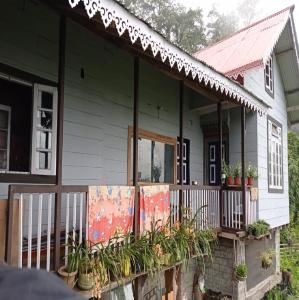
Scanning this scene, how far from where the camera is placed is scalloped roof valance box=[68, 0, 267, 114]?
296 centimetres

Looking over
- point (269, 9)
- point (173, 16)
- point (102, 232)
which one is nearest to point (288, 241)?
point (102, 232)

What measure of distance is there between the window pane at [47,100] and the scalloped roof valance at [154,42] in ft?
6.18

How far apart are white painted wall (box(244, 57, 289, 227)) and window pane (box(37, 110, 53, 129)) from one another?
4807 millimetres

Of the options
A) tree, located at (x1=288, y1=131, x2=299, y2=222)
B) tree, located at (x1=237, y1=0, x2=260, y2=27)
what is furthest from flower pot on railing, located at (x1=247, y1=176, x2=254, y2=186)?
tree, located at (x1=237, y1=0, x2=260, y2=27)

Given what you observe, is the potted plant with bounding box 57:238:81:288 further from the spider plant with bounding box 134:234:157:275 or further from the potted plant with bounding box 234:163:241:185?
the potted plant with bounding box 234:163:241:185

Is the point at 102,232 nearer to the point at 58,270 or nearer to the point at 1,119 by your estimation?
the point at 58,270

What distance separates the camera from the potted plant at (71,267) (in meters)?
3.30

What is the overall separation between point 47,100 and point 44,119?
296mm

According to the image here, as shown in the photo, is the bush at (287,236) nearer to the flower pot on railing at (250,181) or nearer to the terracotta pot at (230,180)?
the flower pot on railing at (250,181)

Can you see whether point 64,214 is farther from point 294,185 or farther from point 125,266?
point 294,185

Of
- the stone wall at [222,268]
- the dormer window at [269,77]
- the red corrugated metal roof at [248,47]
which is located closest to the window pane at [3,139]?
the stone wall at [222,268]

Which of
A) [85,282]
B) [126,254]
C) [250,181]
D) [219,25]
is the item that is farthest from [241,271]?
[219,25]

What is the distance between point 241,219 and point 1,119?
4981 mm

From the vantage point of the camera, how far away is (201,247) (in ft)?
18.4
